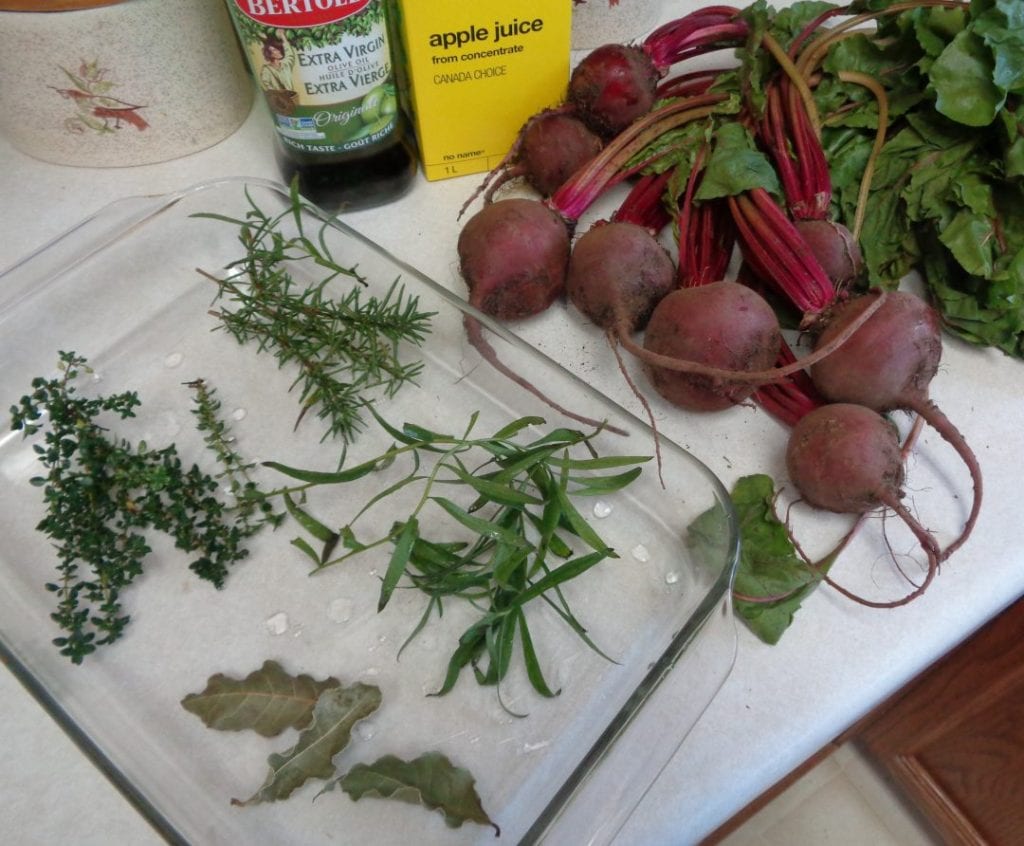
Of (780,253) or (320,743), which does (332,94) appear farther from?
(320,743)

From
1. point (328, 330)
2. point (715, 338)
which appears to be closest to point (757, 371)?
point (715, 338)

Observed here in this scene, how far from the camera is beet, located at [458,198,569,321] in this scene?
74cm

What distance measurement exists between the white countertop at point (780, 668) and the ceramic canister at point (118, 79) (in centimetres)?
52

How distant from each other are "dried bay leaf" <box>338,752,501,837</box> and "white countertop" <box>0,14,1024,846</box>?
0.38ft

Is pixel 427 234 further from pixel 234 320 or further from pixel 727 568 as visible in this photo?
pixel 727 568

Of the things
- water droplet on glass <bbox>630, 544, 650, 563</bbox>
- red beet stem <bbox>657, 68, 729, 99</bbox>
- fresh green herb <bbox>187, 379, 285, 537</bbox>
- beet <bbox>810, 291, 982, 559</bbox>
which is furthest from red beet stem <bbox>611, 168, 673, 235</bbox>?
fresh green herb <bbox>187, 379, 285, 537</bbox>

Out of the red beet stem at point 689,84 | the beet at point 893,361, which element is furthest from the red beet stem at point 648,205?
the beet at point 893,361

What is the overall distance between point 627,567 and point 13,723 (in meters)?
0.51

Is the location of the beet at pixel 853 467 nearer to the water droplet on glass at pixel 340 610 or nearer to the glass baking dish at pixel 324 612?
the glass baking dish at pixel 324 612

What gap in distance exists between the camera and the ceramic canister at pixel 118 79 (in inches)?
29.8

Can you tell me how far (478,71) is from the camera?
81 cm

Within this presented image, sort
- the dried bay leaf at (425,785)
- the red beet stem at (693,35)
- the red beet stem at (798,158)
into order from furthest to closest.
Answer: the red beet stem at (693,35), the red beet stem at (798,158), the dried bay leaf at (425,785)

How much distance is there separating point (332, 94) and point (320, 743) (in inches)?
23.1

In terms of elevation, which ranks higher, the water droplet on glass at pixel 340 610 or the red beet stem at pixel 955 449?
the red beet stem at pixel 955 449
